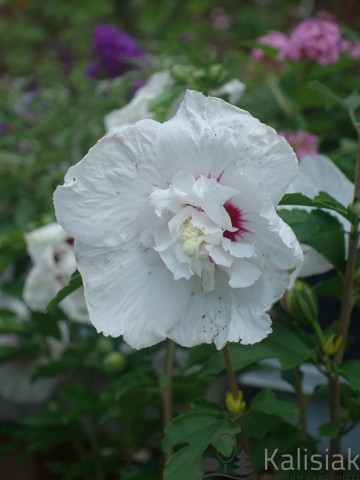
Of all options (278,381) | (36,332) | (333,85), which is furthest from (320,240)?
(333,85)

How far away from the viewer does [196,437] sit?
75 centimetres

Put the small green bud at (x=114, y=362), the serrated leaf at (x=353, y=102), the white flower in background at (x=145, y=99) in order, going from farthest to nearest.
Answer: the small green bud at (x=114, y=362) → the white flower in background at (x=145, y=99) → the serrated leaf at (x=353, y=102)

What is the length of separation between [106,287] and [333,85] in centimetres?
102

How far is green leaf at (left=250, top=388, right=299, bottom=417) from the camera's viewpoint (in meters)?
0.78

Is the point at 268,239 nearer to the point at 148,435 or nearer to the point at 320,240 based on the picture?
the point at 320,240

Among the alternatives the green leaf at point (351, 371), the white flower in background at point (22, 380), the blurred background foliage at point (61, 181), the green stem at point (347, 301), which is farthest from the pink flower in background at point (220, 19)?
the green leaf at point (351, 371)

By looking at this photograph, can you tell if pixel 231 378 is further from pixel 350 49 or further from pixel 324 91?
pixel 350 49

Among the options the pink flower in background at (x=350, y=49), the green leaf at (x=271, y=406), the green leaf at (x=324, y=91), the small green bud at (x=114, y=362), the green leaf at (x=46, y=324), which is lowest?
the green leaf at (x=46, y=324)

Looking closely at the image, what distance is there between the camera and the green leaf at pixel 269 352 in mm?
769

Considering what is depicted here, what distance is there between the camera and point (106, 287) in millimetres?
677

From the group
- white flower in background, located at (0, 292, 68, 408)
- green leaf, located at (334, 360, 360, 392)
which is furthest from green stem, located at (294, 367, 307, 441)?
white flower in background, located at (0, 292, 68, 408)

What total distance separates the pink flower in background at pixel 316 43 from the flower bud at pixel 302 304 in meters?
0.71

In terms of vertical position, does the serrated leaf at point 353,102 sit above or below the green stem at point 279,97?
above

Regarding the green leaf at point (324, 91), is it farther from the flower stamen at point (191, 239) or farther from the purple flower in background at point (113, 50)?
the purple flower in background at point (113, 50)
